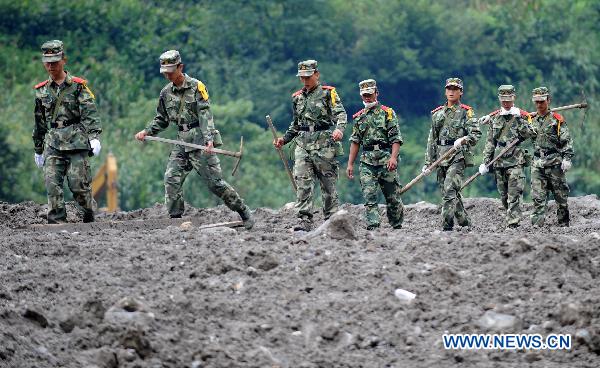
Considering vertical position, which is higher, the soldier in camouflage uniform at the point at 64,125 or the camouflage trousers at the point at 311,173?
the soldier in camouflage uniform at the point at 64,125

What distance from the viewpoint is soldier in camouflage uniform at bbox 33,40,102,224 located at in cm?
1845

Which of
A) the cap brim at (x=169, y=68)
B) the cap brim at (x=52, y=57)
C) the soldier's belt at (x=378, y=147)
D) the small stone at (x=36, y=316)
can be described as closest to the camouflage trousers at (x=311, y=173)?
the soldier's belt at (x=378, y=147)

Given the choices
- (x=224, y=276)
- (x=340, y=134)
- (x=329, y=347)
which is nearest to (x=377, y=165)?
(x=340, y=134)

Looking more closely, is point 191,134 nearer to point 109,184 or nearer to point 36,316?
point 36,316

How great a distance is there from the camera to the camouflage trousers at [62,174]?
18.6 metres

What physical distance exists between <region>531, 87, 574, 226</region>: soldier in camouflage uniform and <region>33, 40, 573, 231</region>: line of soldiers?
0.35 metres

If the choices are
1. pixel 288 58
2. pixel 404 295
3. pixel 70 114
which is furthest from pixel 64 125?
pixel 288 58

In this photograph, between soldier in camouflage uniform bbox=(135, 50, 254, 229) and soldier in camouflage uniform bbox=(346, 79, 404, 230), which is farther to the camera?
soldier in camouflage uniform bbox=(346, 79, 404, 230)

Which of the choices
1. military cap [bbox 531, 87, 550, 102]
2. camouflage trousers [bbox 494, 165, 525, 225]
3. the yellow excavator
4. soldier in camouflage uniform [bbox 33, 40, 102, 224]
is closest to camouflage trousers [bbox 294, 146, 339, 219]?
soldier in camouflage uniform [bbox 33, 40, 102, 224]

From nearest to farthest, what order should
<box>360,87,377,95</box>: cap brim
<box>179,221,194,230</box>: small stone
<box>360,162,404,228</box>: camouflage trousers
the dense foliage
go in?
<box>179,221,194,230</box>: small stone → <box>360,87,377,95</box>: cap brim → <box>360,162,404,228</box>: camouflage trousers → the dense foliage

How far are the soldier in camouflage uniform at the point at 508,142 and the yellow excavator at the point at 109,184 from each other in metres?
10.9

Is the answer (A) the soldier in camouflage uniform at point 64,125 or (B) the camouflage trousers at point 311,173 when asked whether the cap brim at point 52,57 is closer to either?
(A) the soldier in camouflage uniform at point 64,125

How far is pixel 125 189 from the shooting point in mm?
39156

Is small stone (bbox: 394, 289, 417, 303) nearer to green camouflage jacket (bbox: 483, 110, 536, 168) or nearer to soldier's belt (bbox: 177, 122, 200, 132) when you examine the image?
soldier's belt (bbox: 177, 122, 200, 132)
